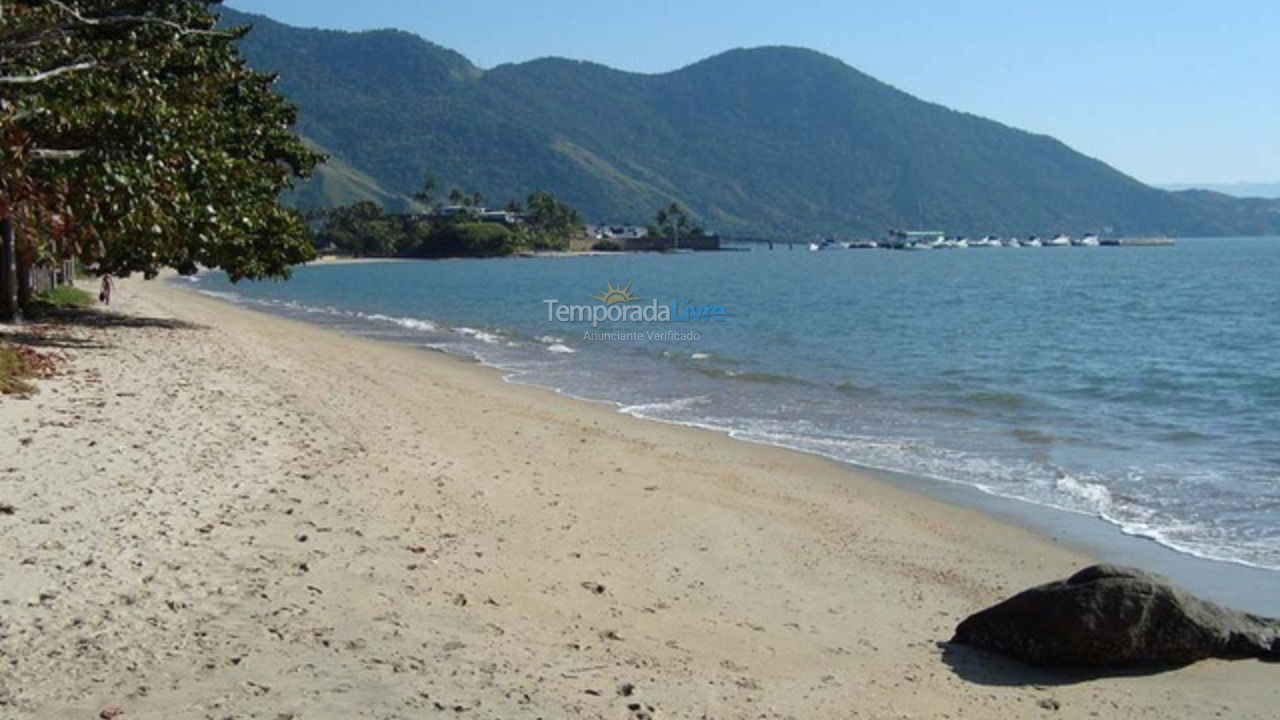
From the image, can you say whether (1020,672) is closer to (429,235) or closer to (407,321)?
(407,321)

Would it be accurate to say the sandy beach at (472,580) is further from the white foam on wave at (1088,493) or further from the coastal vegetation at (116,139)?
the coastal vegetation at (116,139)

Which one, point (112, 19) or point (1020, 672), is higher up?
point (112, 19)

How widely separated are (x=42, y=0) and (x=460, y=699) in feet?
40.7

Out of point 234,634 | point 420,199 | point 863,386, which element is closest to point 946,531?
point 234,634

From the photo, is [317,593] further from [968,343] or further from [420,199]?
[420,199]

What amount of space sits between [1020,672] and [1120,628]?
624 millimetres

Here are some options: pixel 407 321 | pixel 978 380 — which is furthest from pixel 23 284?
pixel 407 321

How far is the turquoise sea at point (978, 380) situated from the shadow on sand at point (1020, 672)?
3.81 m

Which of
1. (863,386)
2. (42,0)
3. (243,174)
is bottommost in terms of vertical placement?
(863,386)

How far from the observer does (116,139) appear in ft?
50.5

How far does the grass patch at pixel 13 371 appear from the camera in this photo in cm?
1311

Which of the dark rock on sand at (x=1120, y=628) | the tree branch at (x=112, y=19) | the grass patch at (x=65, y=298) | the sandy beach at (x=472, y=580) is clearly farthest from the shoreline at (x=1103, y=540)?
the grass patch at (x=65, y=298)

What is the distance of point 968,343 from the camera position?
114 ft

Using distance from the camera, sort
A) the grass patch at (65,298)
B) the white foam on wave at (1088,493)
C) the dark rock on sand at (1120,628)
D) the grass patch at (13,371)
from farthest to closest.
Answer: the grass patch at (65,298) < the grass patch at (13,371) < the white foam on wave at (1088,493) < the dark rock on sand at (1120,628)
